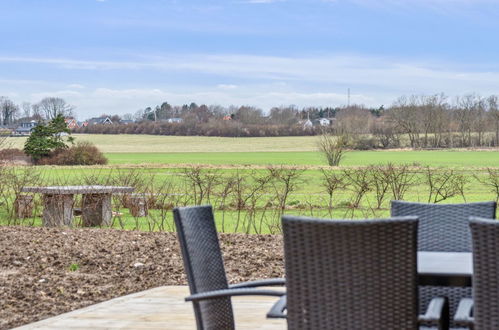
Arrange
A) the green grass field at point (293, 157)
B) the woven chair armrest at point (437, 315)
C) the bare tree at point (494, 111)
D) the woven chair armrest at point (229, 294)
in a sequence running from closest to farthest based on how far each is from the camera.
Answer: the woven chair armrest at point (437, 315)
the woven chair armrest at point (229, 294)
the green grass field at point (293, 157)
the bare tree at point (494, 111)

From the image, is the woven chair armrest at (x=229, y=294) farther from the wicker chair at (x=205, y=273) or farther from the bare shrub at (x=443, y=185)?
the bare shrub at (x=443, y=185)

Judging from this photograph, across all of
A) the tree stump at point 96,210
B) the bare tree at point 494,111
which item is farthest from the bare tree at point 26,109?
the bare tree at point 494,111

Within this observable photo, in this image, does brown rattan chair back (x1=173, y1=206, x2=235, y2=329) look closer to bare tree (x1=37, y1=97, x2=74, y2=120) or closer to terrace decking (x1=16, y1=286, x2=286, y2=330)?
terrace decking (x1=16, y1=286, x2=286, y2=330)

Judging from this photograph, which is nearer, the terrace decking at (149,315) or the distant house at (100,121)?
the terrace decking at (149,315)

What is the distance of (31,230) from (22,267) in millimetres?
2344

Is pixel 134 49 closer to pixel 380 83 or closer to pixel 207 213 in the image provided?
pixel 380 83

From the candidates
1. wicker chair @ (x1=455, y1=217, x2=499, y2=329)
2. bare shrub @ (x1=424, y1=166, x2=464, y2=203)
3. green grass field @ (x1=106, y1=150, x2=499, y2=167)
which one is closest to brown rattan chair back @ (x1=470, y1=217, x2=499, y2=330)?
wicker chair @ (x1=455, y1=217, x2=499, y2=329)

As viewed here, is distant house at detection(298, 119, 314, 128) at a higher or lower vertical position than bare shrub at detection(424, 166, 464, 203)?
higher

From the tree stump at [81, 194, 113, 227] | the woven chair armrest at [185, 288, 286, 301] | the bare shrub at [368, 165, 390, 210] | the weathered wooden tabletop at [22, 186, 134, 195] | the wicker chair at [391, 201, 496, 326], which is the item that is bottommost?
the tree stump at [81, 194, 113, 227]

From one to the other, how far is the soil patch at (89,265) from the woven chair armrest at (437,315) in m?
3.37

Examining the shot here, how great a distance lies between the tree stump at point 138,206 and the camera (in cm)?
1215

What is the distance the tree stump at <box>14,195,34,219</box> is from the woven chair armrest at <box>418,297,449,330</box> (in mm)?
9893

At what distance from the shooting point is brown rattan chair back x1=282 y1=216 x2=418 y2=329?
8.61ft

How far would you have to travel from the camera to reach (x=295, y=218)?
269cm
